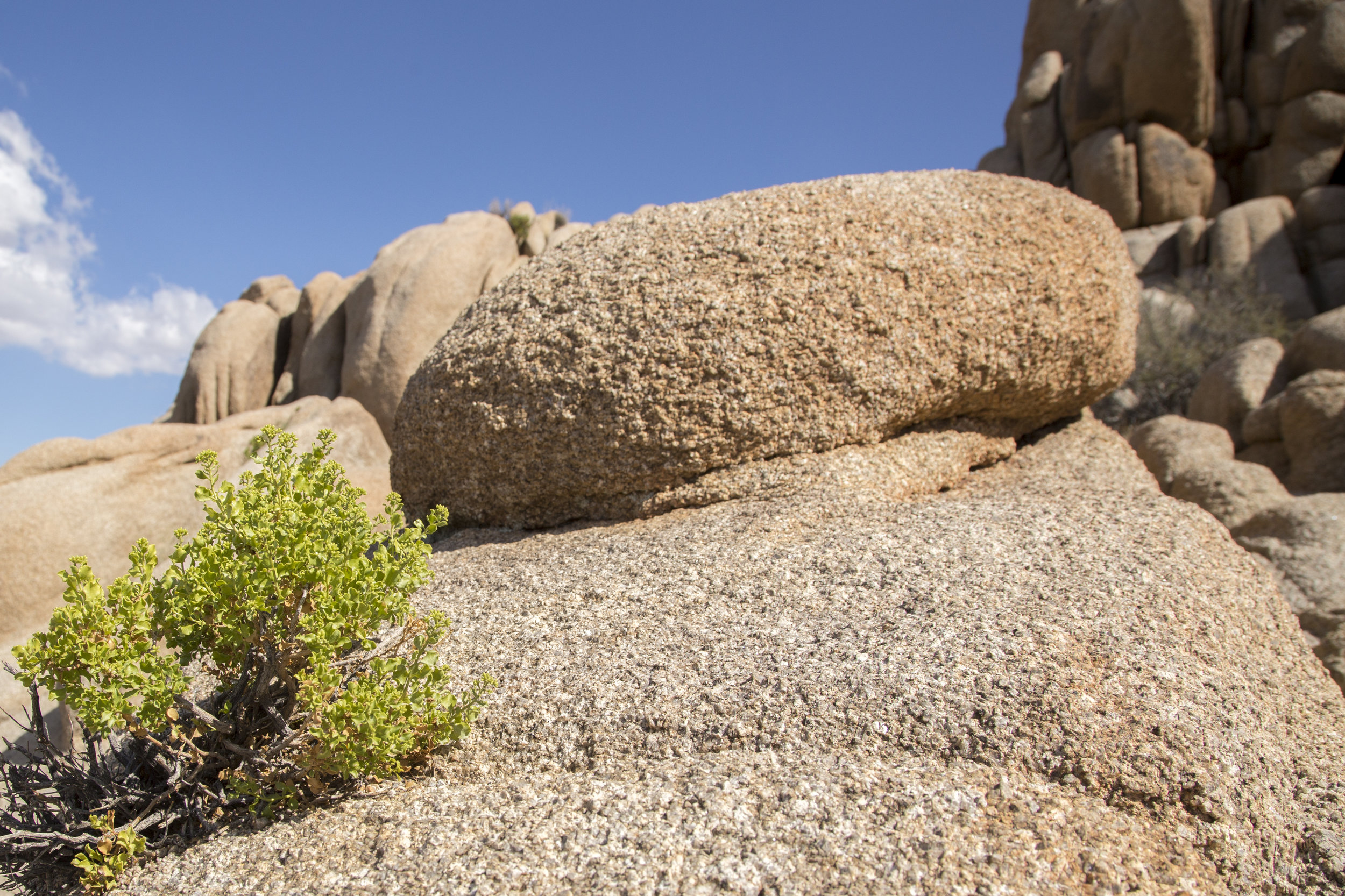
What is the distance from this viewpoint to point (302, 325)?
1370 cm

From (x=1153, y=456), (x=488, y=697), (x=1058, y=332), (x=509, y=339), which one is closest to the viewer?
(x=488, y=697)

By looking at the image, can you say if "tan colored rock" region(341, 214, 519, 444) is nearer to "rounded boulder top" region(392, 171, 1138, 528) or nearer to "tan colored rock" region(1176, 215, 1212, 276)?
"rounded boulder top" region(392, 171, 1138, 528)

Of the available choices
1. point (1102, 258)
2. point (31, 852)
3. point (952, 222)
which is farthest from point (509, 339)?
point (1102, 258)

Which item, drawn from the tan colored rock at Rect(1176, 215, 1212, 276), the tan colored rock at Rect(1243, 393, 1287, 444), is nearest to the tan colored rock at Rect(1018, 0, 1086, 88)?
the tan colored rock at Rect(1176, 215, 1212, 276)

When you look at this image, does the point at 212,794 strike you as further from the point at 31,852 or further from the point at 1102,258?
the point at 1102,258

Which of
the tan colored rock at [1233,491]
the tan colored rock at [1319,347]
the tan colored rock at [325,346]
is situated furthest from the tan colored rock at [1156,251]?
the tan colored rock at [325,346]

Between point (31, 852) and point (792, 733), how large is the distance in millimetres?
2214

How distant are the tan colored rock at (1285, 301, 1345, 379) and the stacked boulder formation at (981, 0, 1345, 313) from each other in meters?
8.11

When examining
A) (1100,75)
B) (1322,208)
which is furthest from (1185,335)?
(1100,75)

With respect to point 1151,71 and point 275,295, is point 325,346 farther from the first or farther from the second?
point 1151,71

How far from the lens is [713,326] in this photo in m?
4.23

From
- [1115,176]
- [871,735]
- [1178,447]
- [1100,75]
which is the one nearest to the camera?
[871,735]

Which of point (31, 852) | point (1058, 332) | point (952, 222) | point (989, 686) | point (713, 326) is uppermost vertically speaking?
point (952, 222)

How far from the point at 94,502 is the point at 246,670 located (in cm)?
671
